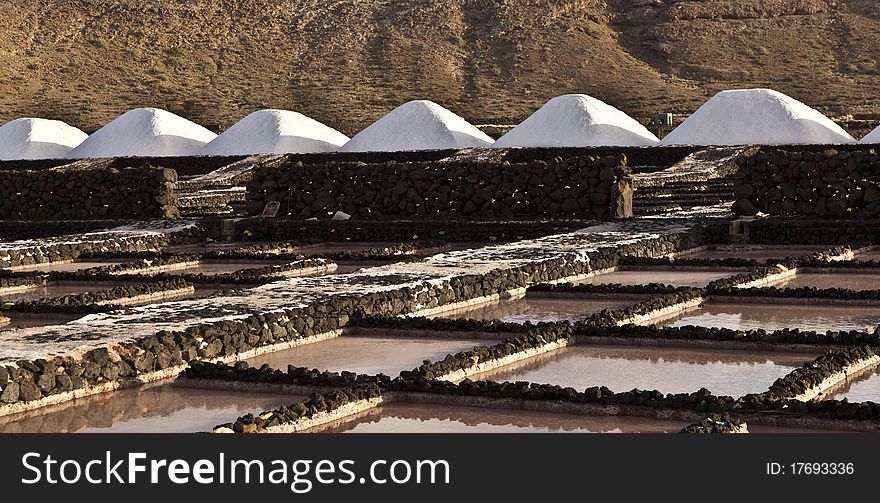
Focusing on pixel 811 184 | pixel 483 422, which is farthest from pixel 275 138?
pixel 483 422

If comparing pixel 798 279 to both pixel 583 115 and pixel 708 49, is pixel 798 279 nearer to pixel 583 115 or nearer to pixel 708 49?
pixel 583 115

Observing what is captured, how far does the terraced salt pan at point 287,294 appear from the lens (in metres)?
6.95

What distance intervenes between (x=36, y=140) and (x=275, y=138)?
5.58 meters

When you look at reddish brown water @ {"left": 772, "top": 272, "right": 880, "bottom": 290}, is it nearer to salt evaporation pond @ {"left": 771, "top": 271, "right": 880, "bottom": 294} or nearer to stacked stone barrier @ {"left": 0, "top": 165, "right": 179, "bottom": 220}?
salt evaporation pond @ {"left": 771, "top": 271, "right": 880, "bottom": 294}

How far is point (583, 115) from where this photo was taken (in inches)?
1046

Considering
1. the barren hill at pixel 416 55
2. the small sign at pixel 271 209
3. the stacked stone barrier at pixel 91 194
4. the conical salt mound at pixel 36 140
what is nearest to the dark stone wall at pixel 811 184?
the small sign at pixel 271 209

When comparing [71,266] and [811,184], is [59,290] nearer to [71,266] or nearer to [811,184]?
[71,266]

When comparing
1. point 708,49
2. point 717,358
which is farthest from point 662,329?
point 708,49

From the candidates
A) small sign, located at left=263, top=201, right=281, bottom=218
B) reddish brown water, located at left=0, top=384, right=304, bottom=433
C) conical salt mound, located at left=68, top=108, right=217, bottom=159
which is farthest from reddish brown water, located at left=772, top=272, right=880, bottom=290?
conical salt mound, located at left=68, top=108, right=217, bottom=159

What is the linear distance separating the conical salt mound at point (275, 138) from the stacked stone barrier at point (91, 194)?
9.43m

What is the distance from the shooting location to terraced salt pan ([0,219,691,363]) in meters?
6.95

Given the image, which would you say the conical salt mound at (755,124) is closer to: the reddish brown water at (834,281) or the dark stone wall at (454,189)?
the dark stone wall at (454,189)

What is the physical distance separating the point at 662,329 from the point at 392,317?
149 cm

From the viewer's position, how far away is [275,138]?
28.0 meters
